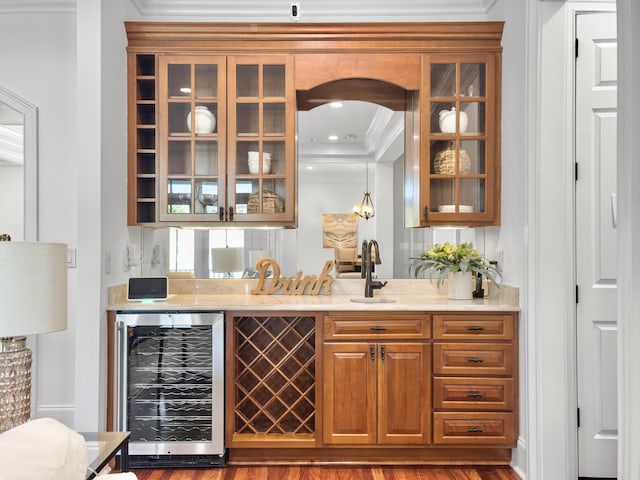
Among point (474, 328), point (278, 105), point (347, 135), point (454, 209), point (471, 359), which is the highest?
point (278, 105)

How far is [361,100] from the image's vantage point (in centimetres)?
349

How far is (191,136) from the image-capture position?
3.20 metres

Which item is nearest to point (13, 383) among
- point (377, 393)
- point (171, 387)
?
point (171, 387)

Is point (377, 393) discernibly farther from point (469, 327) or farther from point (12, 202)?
point (12, 202)

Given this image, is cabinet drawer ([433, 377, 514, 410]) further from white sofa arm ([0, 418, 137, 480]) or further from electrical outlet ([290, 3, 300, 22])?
electrical outlet ([290, 3, 300, 22])

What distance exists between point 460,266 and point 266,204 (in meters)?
1.31

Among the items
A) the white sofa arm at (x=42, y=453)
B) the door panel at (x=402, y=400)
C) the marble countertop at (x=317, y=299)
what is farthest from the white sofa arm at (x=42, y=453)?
the door panel at (x=402, y=400)

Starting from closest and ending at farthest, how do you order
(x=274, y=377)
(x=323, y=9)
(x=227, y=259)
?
(x=274, y=377) < (x=323, y=9) < (x=227, y=259)

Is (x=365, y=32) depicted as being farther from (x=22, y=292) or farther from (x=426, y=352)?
(x=22, y=292)

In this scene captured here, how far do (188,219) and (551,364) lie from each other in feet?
7.55

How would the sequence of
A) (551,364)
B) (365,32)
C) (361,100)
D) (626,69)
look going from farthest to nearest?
(361,100)
(365,32)
(551,364)
(626,69)

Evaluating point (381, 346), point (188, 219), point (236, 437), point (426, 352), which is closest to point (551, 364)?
point (426, 352)

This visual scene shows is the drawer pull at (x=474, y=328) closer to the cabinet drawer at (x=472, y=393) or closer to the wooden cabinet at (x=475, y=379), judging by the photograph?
the wooden cabinet at (x=475, y=379)

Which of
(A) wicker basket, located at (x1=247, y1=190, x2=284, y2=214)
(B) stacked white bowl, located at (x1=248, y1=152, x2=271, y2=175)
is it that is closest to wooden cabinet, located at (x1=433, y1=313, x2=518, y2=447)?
(A) wicker basket, located at (x1=247, y1=190, x2=284, y2=214)
